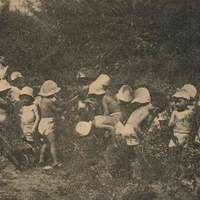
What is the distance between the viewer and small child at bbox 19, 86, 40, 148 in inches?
166

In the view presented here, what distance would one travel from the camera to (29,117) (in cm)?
422

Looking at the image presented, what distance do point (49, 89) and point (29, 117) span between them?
31 cm

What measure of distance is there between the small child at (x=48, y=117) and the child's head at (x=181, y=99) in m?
1.06

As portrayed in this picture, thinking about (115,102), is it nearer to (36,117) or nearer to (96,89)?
(96,89)

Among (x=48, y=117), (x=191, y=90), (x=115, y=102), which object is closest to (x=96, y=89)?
(x=115, y=102)

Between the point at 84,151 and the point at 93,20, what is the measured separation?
1206 millimetres

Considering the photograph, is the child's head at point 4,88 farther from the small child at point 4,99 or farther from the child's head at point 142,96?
the child's head at point 142,96

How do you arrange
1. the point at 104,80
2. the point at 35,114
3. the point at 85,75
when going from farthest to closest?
the point at 85,75 < the point at 104,80 < the point at 35,114

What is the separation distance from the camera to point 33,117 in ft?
13.9

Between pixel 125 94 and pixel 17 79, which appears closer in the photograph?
pixel 125 94

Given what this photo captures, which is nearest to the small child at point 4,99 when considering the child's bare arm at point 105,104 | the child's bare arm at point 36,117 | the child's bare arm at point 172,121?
Answer: the child's bare arm at point 36,117

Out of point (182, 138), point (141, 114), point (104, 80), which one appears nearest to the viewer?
point (182, 138)

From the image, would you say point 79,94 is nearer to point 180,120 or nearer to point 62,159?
point 62,159

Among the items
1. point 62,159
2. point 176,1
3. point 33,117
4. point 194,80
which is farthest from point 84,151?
point 176,1
